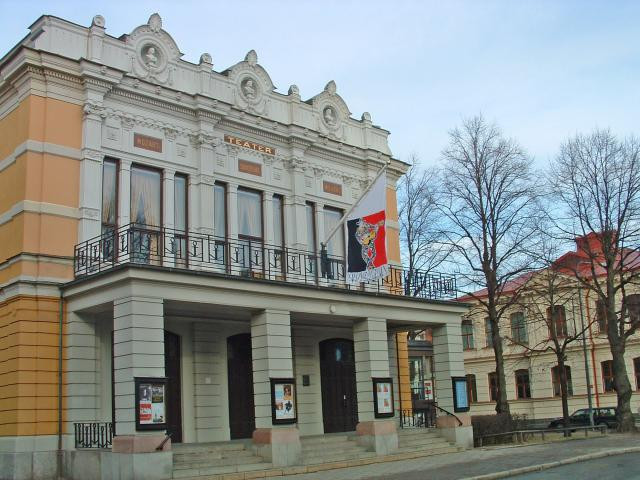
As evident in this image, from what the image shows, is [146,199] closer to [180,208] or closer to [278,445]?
[180,208]

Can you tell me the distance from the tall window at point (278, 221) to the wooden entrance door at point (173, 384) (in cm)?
499

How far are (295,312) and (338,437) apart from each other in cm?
407

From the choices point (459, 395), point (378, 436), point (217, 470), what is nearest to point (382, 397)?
point (378, 436)

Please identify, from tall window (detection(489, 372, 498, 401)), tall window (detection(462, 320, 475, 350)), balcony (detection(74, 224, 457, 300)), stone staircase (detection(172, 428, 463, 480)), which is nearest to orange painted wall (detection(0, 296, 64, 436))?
balcony (detection(74, 224, 457, 300))

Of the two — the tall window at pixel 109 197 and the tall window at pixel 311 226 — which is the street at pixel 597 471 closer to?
the tall window at pixel 311 226

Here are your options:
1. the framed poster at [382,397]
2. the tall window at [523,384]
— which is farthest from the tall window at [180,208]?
the tall window at [523,384]

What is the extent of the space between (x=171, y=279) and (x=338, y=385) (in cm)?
957

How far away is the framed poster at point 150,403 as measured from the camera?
16125mm

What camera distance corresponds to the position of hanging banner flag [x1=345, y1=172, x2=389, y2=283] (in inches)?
840

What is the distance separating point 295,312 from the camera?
20.4m

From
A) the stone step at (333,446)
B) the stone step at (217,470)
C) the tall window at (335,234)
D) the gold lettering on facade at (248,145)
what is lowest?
the stone step at (217,470)

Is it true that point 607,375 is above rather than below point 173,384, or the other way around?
below

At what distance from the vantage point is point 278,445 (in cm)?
1858

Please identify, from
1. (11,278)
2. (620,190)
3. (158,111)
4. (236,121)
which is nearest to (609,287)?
(620,190)
